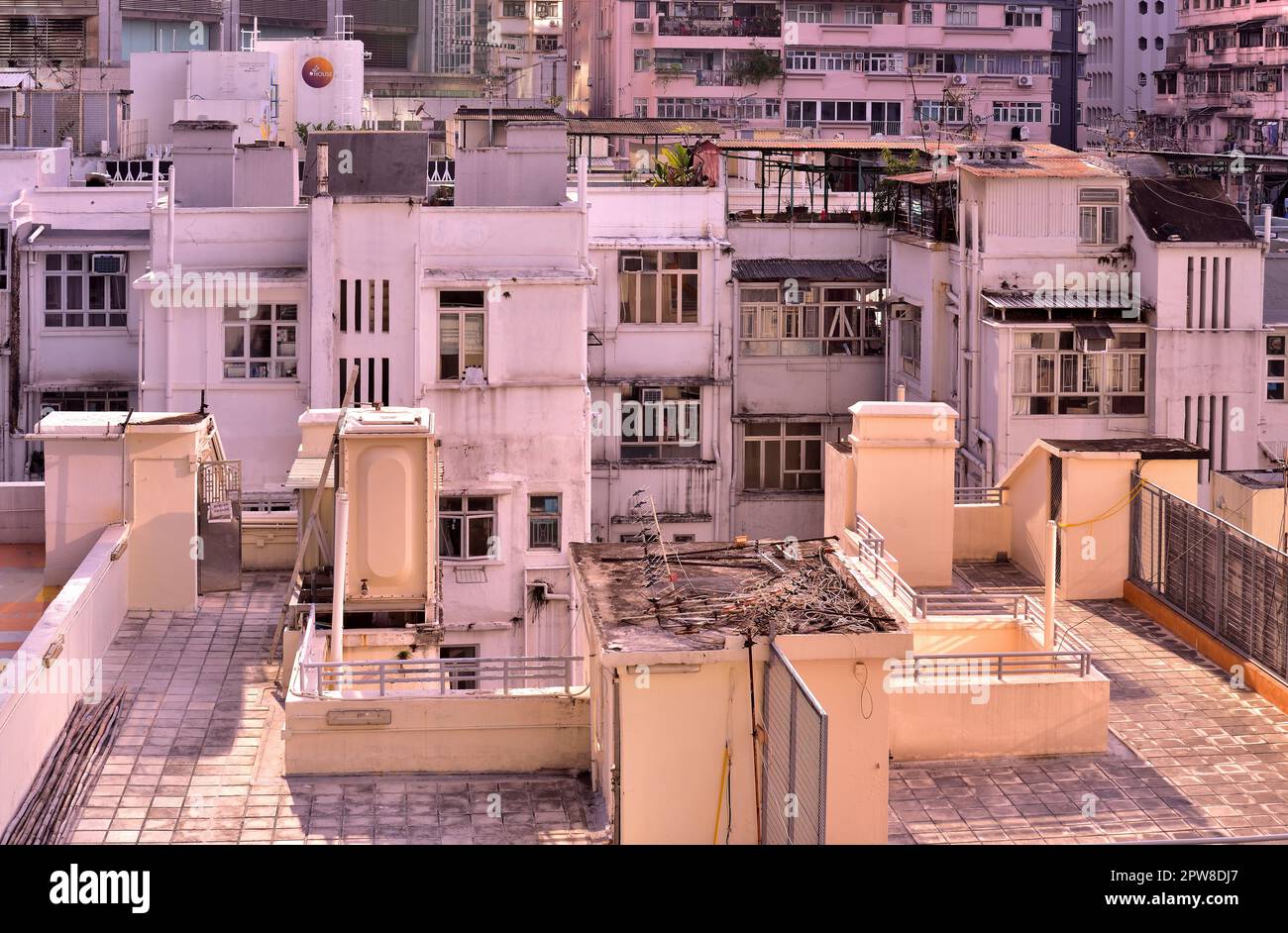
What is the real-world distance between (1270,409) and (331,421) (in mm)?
24329

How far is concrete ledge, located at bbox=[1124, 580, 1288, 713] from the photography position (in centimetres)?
1891

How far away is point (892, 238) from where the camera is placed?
149 feet

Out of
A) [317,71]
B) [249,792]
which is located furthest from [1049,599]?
[317,71]

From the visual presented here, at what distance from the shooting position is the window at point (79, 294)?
4219 centimetres

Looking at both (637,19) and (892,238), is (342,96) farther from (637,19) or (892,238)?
(892,238)

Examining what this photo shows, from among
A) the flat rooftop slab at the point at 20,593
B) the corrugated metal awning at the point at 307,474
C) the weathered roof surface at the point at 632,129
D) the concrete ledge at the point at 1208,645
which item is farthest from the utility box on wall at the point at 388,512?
the weathered roof surface at the point at 632,129

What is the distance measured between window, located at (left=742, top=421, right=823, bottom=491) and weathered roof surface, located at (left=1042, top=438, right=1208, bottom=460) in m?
22.6

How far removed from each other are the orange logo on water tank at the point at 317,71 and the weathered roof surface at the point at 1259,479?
4369 cm

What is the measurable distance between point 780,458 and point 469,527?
39.5 feet

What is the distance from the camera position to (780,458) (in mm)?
46188

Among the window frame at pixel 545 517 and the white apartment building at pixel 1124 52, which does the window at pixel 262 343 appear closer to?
the window frame at pixel 545 517

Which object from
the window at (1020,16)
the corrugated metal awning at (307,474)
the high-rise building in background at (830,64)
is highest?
the window at (1020,16)

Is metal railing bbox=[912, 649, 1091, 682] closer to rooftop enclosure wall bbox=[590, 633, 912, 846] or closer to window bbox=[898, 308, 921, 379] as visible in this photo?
rooftop enclosure wall bbox=[590, 633, 912, 846]
